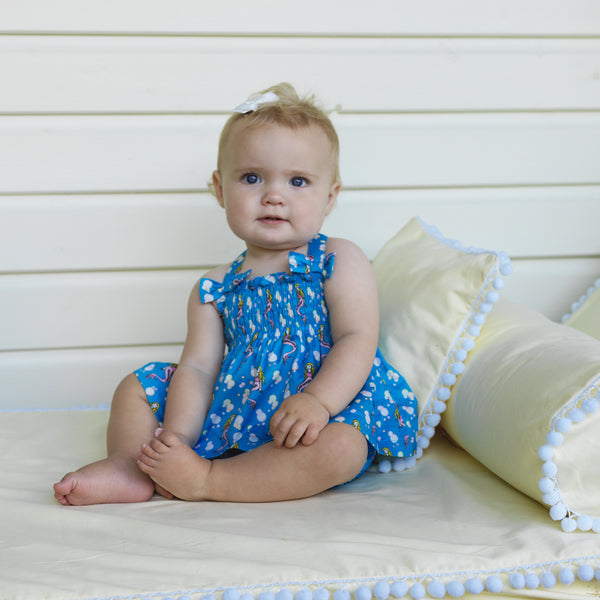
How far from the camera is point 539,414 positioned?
2.99ft

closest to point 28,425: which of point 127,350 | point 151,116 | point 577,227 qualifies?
point 127,350

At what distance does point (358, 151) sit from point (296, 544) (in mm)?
1060

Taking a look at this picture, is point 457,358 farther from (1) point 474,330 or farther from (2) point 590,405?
(2) point 590,405

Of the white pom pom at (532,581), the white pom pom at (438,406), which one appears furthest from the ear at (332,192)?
the white pom pom at (532,581)

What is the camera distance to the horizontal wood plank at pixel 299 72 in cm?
156

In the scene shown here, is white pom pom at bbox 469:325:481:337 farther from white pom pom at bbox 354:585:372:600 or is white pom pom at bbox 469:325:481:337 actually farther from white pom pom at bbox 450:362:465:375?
white pom pom at bbox 354:585:372:600

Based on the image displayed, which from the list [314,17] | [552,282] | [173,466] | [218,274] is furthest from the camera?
[552,282]

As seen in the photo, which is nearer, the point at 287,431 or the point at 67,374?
the point at 287,431

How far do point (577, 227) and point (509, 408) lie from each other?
0.91m

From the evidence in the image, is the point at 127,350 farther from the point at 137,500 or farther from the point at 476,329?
the point at 476,329

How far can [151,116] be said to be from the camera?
5.25 ft

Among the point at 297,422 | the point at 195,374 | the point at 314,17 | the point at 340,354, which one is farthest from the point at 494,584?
the point at 314,17

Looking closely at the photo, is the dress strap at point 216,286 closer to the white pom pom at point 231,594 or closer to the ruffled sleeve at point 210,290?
the ruffled sleeve at point 210,290

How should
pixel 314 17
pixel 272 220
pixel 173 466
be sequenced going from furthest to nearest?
1. pixel 314 17
2. pixel 272 220
3. pixel 173 466
